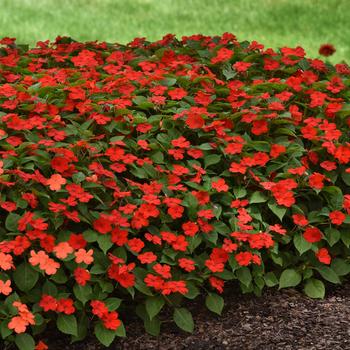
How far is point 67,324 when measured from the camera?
305cm

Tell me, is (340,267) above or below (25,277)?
below

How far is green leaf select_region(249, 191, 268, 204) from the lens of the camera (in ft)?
11.5

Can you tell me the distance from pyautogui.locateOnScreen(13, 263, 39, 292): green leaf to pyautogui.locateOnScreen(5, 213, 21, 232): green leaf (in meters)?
0.15

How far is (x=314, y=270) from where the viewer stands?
371 cm

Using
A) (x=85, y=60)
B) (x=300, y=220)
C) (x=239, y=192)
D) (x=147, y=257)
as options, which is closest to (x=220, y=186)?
(x=239, y=192)

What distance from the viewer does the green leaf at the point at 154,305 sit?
3164 mm

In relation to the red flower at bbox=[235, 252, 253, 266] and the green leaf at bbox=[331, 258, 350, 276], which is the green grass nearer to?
the green leaf at bbox=[331, 258, 350, 276]

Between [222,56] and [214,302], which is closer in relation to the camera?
[214,302]

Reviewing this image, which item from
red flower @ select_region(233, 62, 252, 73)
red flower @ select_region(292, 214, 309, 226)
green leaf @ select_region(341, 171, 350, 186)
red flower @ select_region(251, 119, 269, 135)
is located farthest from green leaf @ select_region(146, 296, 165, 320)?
red flower @ select_region(233, 62, 252, 73)

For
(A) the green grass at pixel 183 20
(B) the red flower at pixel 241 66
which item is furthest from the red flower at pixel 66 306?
(A) the green grass at pixel 183 20

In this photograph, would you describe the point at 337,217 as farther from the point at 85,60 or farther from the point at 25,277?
A: the point at 85,60

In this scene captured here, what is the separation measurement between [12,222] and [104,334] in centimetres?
56

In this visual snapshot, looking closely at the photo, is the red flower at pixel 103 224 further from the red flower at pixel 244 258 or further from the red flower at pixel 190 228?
the red flower at pixel 244 258

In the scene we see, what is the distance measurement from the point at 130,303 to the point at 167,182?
0.54 meters
